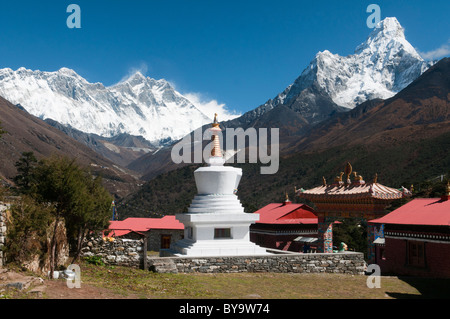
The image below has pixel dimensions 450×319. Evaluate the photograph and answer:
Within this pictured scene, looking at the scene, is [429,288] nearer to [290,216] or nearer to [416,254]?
[416,254]

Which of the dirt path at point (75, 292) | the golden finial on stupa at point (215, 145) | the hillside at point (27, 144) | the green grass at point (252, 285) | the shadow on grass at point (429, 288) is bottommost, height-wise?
the shadow on grass at point (429, 288)

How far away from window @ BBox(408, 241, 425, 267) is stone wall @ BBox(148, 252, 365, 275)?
246cm

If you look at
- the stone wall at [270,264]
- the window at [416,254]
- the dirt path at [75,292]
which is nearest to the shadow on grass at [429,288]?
the window at [416,254]

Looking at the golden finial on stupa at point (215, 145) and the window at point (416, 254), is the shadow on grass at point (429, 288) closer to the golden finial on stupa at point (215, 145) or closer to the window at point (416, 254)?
the window at point (416, 254)

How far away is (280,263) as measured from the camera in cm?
2000

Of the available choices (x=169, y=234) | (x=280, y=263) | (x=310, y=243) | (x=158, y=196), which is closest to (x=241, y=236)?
(x=280, y=263)

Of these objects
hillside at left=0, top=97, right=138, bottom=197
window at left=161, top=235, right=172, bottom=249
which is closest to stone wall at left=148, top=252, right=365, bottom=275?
window at left=161, top=235, right=172, bottom=249

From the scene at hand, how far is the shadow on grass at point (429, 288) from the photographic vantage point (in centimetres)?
1543

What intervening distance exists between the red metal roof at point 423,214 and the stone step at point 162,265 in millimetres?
10671

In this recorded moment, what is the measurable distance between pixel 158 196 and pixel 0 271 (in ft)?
332

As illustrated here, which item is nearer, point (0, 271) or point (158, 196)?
point (0, 271)

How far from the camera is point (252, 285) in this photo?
16.3 m
